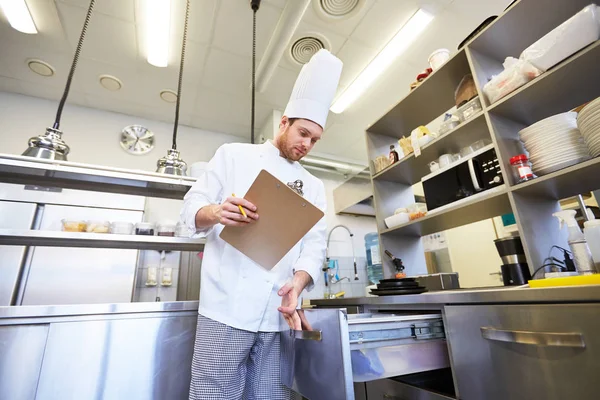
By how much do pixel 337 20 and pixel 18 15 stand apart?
2305 mm

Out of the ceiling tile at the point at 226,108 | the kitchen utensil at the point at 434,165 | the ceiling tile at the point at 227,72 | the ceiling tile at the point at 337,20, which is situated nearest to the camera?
the kitchen utensil at the point at 434,165

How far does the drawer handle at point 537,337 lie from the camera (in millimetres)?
625

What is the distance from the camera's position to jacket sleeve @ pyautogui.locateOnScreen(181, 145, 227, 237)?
3.11 feet

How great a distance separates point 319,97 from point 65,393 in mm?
1466

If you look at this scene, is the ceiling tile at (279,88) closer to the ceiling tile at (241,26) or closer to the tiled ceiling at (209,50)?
the tiled ceiling at (209,50)

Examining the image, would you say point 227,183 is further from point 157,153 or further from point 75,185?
point 157,153

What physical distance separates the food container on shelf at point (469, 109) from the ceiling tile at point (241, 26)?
1.50 metres

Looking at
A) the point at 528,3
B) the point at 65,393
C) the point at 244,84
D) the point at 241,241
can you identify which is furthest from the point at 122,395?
the point at 244,84

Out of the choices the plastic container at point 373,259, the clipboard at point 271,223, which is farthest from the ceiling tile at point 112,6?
the plastic container at point 373,259

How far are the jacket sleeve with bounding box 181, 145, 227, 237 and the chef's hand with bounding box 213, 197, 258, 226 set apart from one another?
0.16m

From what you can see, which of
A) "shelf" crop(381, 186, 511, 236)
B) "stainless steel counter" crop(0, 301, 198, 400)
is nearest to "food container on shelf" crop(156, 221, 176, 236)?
"stainless steel counter" crop(0, 301, 198, 400)

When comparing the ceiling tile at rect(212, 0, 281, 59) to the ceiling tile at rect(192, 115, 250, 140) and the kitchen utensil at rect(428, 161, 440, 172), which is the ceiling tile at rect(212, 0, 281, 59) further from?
the kitchen utensil at rect(428, 161, 440, 172)

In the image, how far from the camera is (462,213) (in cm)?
149

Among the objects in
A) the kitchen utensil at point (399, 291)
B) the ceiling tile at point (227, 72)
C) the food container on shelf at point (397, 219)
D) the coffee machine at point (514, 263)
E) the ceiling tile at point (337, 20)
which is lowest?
the kitchen utensil at point (399, 291)
